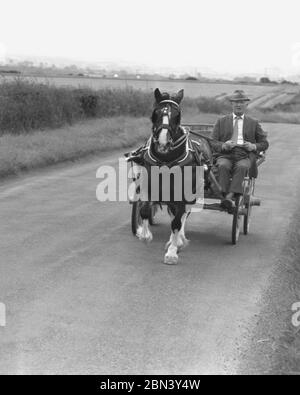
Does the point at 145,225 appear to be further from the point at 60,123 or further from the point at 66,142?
the point at 60,123

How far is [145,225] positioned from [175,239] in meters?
0.49

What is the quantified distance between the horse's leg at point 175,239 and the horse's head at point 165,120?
75cm

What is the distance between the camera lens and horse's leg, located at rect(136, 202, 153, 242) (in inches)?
321

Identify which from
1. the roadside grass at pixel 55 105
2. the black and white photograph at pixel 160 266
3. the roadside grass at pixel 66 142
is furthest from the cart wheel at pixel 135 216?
the roadside grass at pixel 55 105

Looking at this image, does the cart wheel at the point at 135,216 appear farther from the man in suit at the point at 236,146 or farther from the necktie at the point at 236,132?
the necktie at the point at 236,132

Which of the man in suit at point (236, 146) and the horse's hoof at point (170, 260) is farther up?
the man in suit at point (236, 146)

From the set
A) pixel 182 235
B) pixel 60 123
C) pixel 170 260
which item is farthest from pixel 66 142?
pixel 170 260

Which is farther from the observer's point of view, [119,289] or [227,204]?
[227,204]

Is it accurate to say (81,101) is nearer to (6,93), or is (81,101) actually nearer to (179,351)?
(6,93)

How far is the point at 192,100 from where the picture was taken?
49219mm

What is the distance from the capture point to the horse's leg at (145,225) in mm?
8147

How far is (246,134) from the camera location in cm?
930

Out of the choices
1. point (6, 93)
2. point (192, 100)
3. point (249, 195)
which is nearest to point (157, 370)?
point (249, 195)
